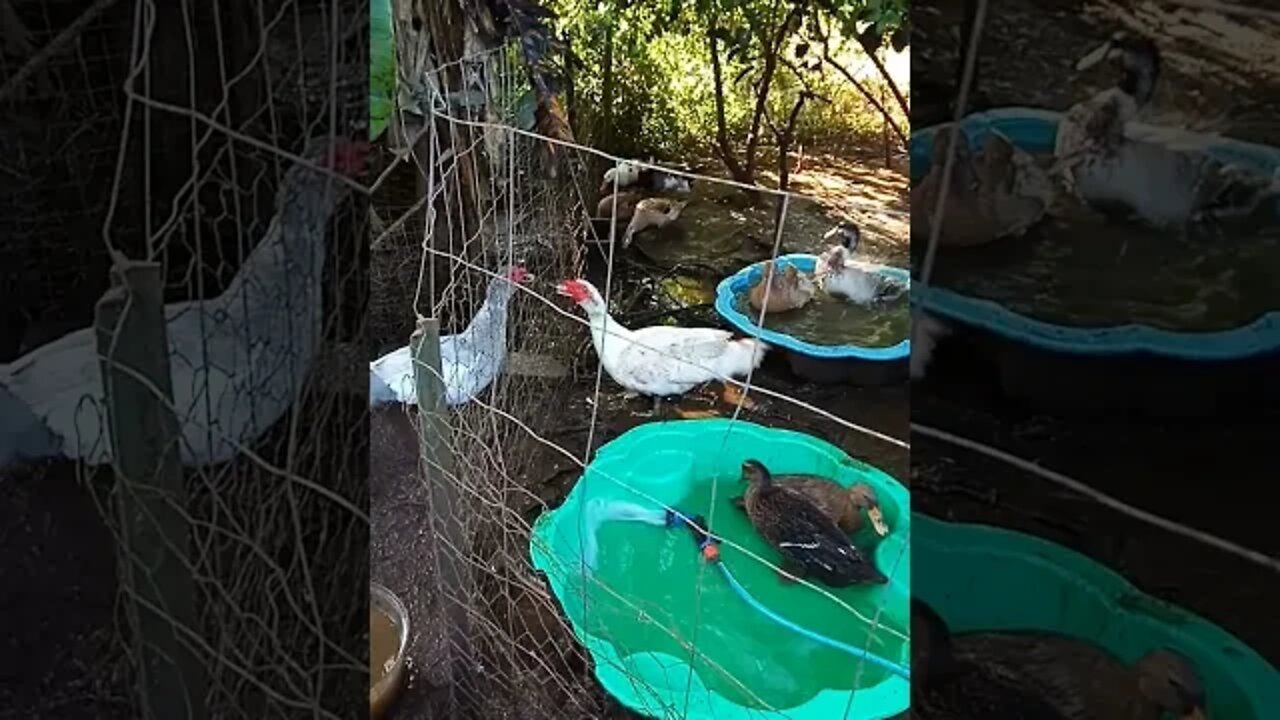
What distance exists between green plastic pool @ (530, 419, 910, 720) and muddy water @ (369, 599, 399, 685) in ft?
0.59

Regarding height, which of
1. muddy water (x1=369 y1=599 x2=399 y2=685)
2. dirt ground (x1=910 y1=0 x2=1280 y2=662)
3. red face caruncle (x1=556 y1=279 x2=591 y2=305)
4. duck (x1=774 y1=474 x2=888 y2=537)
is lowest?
muddy water (x1=369 y1=599 x2=399 y2=685)

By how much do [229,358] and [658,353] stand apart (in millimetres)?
988

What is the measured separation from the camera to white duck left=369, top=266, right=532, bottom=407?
1.40 m

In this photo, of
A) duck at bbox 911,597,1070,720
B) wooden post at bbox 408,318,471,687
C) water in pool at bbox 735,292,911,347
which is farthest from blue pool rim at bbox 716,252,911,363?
duck at bbox 911,597,1070,720

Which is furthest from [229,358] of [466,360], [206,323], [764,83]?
[764,83]

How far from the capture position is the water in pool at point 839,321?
1.82m

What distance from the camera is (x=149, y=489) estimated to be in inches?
26.0

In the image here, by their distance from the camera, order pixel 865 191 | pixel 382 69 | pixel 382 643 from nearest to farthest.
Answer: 1. pixel 382 69
2. pixel 382 643
3. pixel 865 191

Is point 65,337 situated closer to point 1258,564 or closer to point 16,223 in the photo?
point 16,223

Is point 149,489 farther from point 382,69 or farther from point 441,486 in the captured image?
point 441,486

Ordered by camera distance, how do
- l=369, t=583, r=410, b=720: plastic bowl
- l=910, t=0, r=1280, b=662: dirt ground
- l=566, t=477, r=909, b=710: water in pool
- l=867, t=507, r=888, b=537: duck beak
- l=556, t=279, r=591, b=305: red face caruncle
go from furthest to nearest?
l=556, t=279, r=591, b=305: red face caruncle < l=867, t=507, r=888, b=537: duck beak < l=566, t=477, r=909, b=710: water in pool < l=369, t=583, r=410, b=720: plastic bowl < l=910, t=0, r=1280, b=662: dirt ground

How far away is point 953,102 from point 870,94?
1.22 meters

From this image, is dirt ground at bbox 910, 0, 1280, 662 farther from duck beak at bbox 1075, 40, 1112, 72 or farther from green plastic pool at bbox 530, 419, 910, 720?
green plastic pool at bbox 530, 419, 910, 720

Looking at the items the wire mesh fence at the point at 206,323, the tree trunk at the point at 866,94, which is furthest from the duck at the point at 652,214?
the wire mesh fence at the point at 206,323
